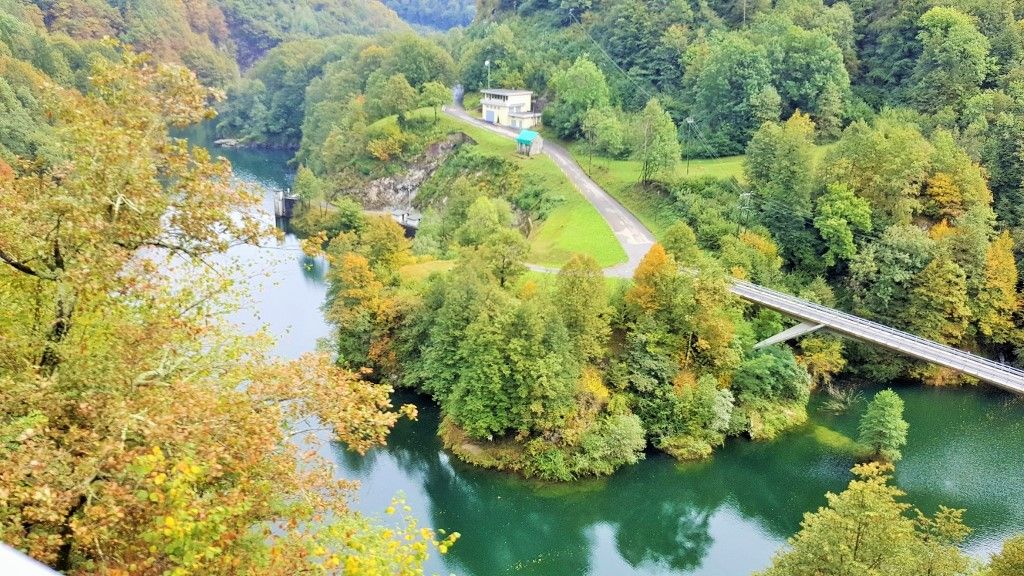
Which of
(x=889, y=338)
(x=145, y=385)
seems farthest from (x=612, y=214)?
(x=145, y=385)

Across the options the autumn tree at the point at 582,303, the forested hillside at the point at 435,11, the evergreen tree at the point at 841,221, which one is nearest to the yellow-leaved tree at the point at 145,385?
the autumn tree at the point at 582,303

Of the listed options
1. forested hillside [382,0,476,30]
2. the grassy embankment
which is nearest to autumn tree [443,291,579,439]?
the grassy embankment

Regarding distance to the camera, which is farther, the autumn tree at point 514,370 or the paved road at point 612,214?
the paved road at point 612,214

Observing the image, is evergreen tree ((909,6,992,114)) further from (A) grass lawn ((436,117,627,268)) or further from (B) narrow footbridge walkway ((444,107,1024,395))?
(A) grass lawn ((436,117,627,268))

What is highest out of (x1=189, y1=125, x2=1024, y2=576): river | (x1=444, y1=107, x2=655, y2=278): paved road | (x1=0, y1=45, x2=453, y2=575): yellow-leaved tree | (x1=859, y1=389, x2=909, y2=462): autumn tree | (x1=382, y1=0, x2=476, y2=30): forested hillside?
(x1=0, y1=45, x2=453, y2=575): yellow-leaved tree

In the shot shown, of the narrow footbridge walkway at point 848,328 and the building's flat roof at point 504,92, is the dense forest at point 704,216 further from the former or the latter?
the building's flat roof at point 504,92

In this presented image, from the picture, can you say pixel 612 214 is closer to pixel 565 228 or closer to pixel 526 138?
pixel 565 228
